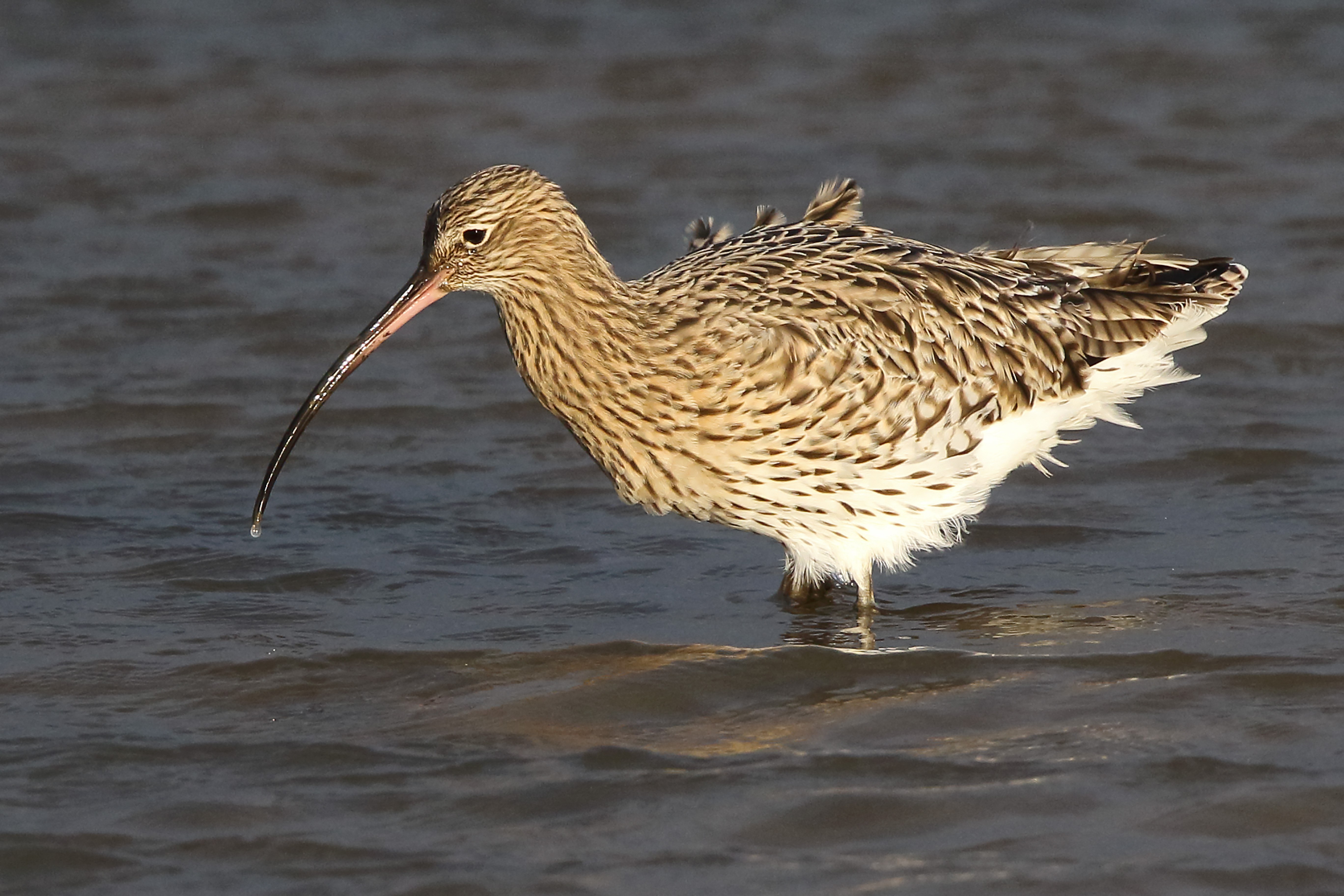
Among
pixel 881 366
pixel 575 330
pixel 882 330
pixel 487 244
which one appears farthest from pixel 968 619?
pixel 487 244

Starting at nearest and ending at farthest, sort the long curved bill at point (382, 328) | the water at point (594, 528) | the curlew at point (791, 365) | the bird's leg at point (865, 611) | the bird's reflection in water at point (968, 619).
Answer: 1. the water at point (594, 528)
2. the long curved bill at point (382, 328)
3. the curlew at point (791, 365)
4. the bird's reflection in water at point (968, 619)
5. the bird's leg at point (865, 611)

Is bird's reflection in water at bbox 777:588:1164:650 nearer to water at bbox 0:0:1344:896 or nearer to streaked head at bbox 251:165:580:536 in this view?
water at bbox 0:0:1344:896

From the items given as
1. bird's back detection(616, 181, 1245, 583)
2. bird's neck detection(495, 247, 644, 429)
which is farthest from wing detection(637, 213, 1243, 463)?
bird's neck detection(495, 247, 644, 429)

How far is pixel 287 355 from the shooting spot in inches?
468

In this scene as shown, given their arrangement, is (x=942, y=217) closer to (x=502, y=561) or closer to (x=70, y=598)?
(x=502, y=561)

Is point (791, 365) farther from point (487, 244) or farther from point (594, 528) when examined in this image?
point (594, 528)

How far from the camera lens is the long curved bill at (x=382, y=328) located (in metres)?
7.72

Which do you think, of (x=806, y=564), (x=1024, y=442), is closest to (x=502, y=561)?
(x=806, y=564)

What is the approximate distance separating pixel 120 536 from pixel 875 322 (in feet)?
11.8

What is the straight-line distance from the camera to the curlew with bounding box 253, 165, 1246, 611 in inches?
311

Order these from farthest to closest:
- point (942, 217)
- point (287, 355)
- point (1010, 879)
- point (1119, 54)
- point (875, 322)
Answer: point (1119, 54) < point (942, 217) < point (287, 355) < point (875, 322) < point (1010, 879)

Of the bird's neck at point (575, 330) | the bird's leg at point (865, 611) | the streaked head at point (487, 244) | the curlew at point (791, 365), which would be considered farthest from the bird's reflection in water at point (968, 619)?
the streaked head at point (487, 244)

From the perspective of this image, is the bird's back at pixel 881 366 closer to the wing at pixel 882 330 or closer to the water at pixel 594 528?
the wing at pixel 882 330

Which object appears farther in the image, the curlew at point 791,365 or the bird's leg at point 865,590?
the bird's leg at point 865,590
